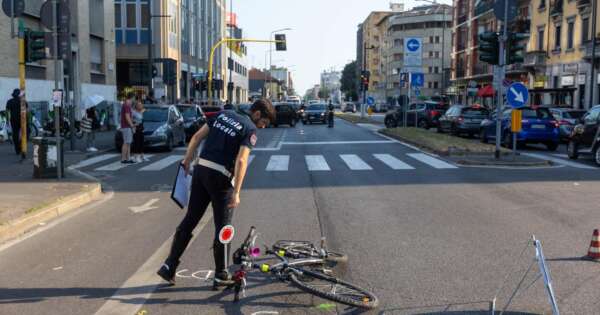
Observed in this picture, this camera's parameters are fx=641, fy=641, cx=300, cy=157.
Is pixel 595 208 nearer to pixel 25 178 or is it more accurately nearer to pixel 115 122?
pixel 25 178

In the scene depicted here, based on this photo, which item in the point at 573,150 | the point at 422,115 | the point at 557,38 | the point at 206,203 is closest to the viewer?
the point at 206,203

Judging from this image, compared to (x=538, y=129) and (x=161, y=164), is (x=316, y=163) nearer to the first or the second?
(x=161, y=164)

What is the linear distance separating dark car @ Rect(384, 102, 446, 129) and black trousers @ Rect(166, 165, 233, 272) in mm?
Answer: 34064

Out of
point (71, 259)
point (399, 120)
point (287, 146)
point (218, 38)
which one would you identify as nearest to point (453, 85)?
point (218, 38)

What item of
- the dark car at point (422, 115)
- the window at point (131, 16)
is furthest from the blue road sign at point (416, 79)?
the window at point (131, 16)

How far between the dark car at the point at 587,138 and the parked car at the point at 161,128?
1283 cm

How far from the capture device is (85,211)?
10.3 m

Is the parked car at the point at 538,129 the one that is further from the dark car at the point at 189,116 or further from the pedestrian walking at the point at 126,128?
the pedestrian walking at the point at 126,128

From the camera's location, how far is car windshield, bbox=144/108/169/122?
2203 centimetres

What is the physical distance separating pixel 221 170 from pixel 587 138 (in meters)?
15.6

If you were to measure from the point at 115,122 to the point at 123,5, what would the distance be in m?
16.9

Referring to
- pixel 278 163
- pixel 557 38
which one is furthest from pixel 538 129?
pixel 557 38

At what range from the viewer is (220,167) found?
18.6 feet

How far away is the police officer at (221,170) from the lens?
563 centimetres
